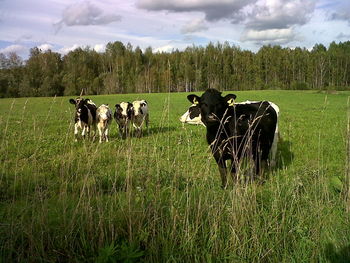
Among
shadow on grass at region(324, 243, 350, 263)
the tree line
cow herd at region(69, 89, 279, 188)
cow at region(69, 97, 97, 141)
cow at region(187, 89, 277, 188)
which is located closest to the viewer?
shadow on grass at region(324, 243, 350, 263)

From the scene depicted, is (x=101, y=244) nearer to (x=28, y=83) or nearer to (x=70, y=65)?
(x=28, y=83)

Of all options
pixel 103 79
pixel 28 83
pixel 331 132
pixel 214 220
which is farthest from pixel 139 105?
pixel 103 79

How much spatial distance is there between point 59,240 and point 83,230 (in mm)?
268

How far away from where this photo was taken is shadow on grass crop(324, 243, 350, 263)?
11.4ft

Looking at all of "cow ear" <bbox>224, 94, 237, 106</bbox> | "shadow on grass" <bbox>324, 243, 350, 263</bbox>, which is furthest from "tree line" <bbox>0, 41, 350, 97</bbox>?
"shadow on grass" <bbox>324, 243, 350, 263</bbox>

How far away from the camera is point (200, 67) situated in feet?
351

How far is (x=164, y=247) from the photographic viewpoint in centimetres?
360

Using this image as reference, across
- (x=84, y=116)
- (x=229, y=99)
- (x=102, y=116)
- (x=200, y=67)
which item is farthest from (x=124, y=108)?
(x=200, y=67)

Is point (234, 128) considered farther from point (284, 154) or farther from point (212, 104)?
point (284, 154)

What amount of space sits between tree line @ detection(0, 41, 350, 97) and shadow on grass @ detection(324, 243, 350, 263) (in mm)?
77252

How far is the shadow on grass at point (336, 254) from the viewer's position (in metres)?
3.46

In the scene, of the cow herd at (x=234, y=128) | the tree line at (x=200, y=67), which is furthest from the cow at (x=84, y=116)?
the tree line at (x=200, y=67)

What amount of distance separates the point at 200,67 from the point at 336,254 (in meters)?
106

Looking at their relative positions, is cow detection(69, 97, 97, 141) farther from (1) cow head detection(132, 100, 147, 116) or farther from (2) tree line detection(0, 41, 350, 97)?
(2) tree line detection(0, 41, 350, 97)
